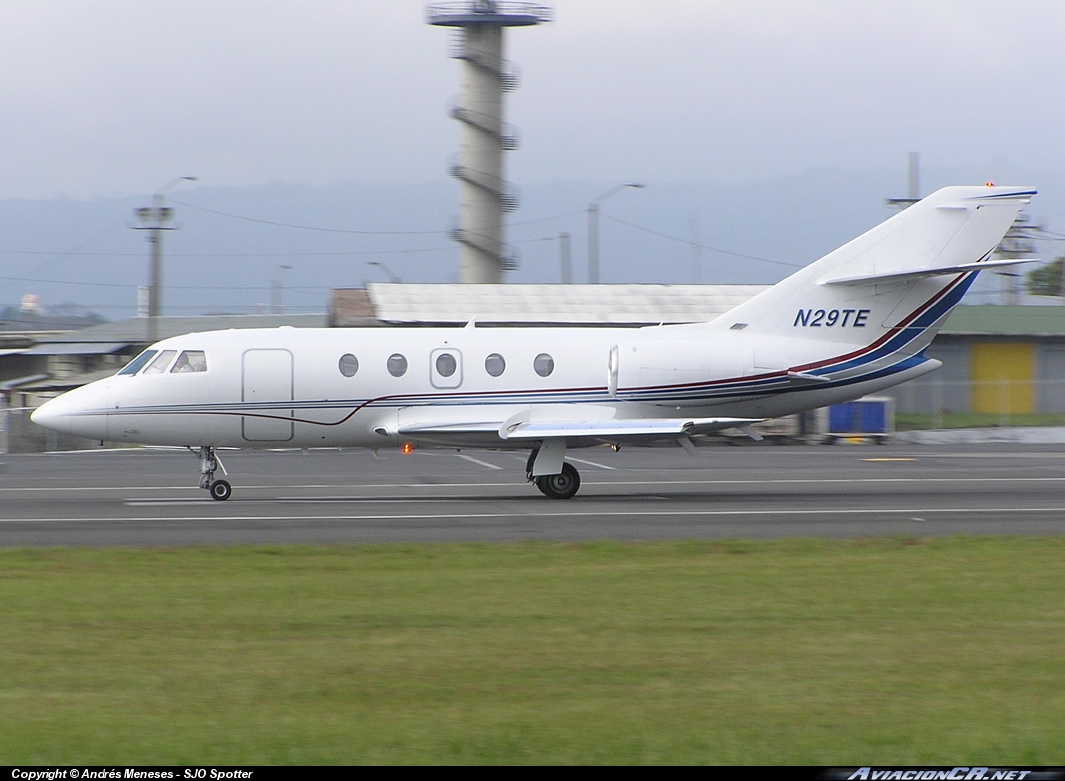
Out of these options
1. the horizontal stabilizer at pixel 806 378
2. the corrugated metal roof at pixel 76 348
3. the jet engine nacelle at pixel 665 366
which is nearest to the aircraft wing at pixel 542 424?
the jet engine nacelle at pixel 665 366

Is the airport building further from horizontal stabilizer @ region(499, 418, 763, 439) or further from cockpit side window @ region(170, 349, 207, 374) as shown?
horizontal stabilizer @ region(499, 418, 763, 439)

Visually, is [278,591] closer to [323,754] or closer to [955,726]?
[323,754]

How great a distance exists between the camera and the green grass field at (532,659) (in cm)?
616

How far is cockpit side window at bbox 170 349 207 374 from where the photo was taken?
64.4 ft

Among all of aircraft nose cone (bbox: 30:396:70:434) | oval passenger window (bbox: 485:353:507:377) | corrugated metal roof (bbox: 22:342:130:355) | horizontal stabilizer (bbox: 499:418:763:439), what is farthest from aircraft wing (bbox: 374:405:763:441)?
corrugated metal roof (bbox: 22:342:130:355)

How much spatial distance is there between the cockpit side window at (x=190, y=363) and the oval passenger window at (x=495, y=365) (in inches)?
180

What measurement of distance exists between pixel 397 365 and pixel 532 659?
472 inches

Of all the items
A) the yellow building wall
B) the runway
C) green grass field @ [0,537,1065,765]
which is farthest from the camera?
the yellow building wall

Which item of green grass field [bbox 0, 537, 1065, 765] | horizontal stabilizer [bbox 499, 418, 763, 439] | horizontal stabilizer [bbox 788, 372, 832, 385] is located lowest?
green grass field [bbox 0, 537, 1065, 765]

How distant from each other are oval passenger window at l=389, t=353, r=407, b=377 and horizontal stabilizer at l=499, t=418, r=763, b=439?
1.90 m

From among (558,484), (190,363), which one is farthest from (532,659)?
(190,363)

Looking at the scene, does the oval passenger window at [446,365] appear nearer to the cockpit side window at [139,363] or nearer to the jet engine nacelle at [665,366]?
the jet engine nacelle at [665,366]

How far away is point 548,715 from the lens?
21.9 ft

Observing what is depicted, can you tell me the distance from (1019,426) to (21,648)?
124 feet
